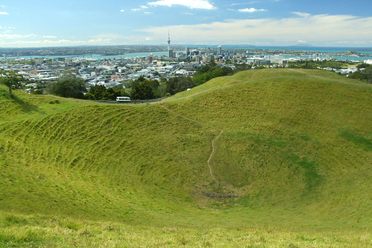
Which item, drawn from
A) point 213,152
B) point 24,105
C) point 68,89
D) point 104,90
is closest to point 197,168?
point 213,152

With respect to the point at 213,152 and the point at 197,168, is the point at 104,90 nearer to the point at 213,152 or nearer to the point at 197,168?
the point at 213,152

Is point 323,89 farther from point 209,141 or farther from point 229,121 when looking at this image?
point 209,141

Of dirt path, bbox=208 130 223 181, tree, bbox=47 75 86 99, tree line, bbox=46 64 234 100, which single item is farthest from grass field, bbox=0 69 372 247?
tree, bbox=47 75 86 99

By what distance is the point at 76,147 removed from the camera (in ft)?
121

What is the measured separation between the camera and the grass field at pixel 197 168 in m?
18.0

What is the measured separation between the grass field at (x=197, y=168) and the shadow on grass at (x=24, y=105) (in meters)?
0.15

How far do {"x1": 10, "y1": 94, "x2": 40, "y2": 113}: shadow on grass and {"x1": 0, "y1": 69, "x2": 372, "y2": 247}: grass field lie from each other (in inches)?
5.8

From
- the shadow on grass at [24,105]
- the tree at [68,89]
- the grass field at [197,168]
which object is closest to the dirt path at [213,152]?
the grass field at [197,168]

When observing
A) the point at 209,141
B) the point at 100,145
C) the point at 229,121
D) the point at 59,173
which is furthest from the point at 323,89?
the point at 59,173

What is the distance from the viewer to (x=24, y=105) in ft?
149

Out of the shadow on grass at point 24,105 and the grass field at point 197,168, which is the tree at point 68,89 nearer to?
the grass field at point 197,168

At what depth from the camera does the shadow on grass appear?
145 feet

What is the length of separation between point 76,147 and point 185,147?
1054 cm

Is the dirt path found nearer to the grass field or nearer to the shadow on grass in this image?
the grass field
